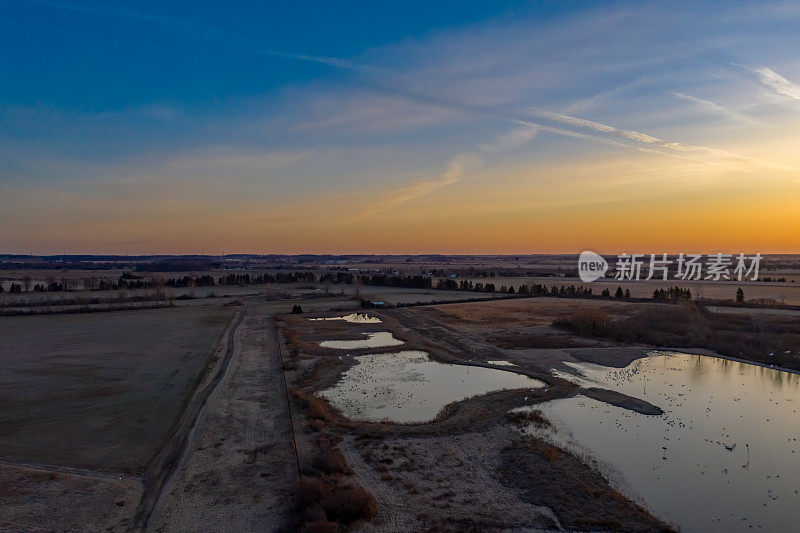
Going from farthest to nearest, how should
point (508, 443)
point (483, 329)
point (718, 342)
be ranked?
point (483, 329), point (718, 342), point (508, 443)

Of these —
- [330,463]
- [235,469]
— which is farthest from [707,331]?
[235,469]

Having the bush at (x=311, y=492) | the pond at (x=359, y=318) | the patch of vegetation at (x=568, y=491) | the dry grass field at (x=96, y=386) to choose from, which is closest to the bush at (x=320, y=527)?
the bush at (x=311, y=492)

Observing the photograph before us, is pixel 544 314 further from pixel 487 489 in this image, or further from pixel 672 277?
pixel 672 277

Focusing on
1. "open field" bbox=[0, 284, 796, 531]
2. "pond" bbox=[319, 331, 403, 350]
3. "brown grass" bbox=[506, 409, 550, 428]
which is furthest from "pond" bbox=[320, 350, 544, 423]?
"pond" bbox=[319, 331, 403, 350]

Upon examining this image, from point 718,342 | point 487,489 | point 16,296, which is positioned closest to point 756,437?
point 487,489

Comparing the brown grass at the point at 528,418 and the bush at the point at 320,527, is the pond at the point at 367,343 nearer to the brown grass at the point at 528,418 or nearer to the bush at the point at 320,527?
the brown grass at the point at 528,418

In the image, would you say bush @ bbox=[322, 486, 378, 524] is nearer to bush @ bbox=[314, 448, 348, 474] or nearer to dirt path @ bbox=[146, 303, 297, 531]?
dirt path @ bbox=[146, 303, 297, 531]
